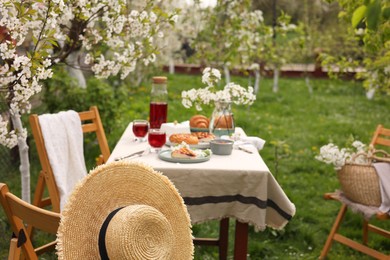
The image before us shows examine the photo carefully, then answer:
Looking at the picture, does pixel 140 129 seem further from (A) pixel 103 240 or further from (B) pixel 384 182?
(B) pixel 384 182

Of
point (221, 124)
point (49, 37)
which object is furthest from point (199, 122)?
point (49, 37)

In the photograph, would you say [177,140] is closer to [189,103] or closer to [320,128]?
[189,103]

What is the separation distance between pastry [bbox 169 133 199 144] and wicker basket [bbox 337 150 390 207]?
1303 mm

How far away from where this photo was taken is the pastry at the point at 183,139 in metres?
3.36

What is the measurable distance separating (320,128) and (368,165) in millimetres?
5679

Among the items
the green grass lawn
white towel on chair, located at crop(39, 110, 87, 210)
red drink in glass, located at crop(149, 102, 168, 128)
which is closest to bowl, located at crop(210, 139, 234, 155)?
red drink in glass, located at crop(149, 102, 168, 128)

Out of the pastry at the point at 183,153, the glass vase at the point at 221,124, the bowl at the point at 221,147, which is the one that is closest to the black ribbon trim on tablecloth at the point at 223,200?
the pastry at the point at 183,153

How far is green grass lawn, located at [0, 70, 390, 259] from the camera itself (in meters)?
4.55

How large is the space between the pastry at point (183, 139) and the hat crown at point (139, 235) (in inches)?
53.9

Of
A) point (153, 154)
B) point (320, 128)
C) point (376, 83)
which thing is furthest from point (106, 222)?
point (320, 128)

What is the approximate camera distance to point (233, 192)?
2.91 meters

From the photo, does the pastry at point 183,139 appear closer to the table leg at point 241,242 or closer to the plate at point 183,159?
the plate at point 183,159

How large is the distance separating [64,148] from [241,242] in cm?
144

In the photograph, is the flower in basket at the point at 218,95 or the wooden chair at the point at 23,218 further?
the flower in basket at the point at 218,95
